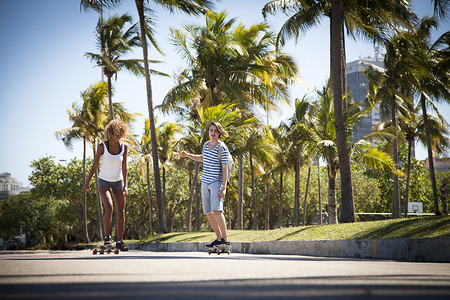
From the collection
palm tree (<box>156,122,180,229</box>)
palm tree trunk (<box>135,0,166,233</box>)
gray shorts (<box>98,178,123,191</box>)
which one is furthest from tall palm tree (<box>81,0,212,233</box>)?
palm tree (<box>156,122,180,229</box>)

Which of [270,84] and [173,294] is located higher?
[270,84]

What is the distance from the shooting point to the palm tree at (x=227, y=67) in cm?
2184

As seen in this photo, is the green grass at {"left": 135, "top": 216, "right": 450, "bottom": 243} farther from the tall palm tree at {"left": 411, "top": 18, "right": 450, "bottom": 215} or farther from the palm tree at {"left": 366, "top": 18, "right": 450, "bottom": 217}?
the tall palm tree at {"left": 411, "top": 18, "right": 450, "bottom": 215}

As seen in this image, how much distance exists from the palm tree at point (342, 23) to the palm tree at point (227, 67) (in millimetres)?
4259

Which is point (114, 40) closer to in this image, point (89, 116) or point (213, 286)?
point (89, 116)

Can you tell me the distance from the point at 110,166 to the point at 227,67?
15.4 m

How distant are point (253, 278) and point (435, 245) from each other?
186 inches

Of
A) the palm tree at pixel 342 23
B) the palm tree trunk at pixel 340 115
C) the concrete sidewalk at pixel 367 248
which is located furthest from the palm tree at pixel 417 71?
the concrete sidewalk at pixel 367 248

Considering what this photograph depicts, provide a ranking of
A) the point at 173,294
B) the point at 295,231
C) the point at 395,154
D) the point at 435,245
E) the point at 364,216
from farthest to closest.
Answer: the point at 364,216, the point at 395,154, the point at 295,231, the point at 435,245, the point at 173,294

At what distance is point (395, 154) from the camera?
29.4 m

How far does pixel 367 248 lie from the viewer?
8688 millimetres

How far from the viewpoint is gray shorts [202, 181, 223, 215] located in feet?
25.8

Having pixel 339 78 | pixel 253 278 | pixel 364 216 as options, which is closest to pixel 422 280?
pixel 253 278

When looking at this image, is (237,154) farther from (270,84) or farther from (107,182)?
(107,182)
